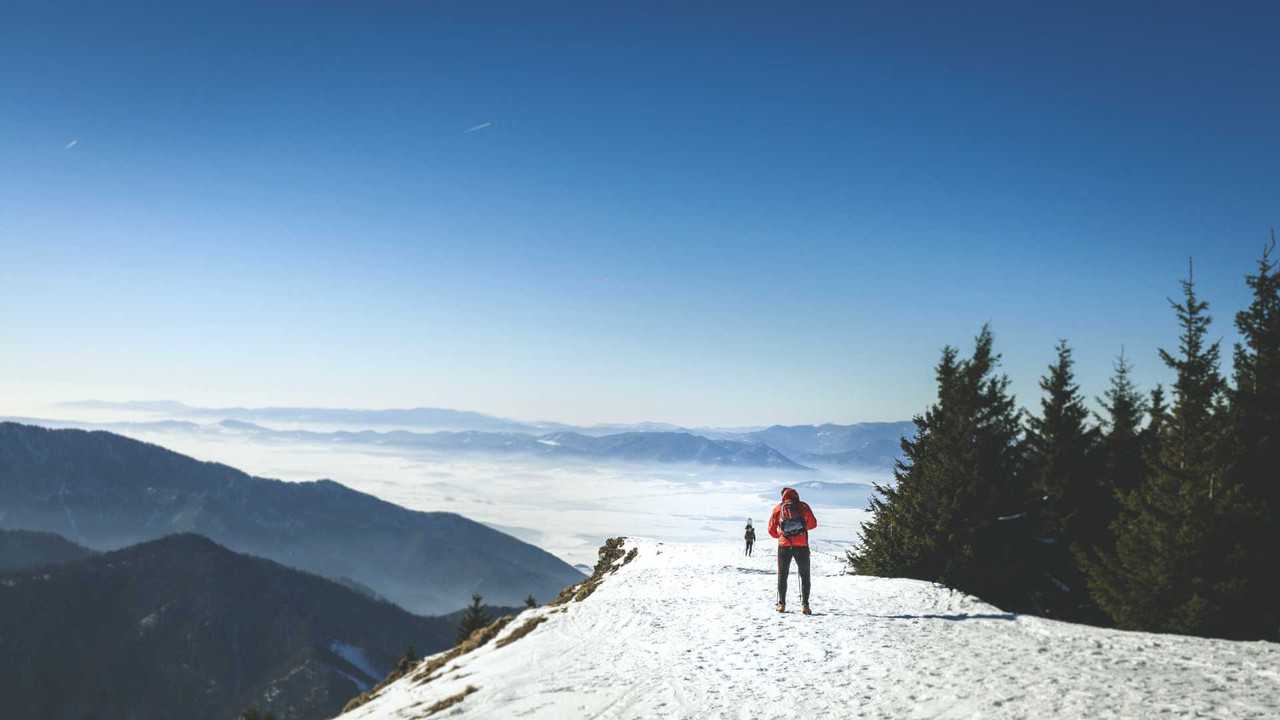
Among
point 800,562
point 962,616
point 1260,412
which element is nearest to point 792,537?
point 800,562

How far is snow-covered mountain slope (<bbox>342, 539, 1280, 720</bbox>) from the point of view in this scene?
33.6ft

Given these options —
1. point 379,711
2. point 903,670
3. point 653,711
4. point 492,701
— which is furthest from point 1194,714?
point 379,711

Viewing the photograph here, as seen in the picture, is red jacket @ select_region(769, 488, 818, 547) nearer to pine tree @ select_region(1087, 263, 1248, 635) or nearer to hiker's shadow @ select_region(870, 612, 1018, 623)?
hiker's shadow @ select_region(870, 612, 1018, 623)

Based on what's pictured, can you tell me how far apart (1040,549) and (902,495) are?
20.0 ft

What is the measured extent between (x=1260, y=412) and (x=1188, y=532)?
225 inches

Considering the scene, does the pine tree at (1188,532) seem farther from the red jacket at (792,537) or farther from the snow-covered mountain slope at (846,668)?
the red jacket at (792,537)

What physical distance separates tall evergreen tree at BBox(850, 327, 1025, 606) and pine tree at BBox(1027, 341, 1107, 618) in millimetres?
1912

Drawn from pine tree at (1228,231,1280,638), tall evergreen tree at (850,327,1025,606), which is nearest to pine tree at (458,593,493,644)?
tall evergreen tree at (850,327,1025,606)

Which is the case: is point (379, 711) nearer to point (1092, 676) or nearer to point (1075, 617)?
point (1092, 676)

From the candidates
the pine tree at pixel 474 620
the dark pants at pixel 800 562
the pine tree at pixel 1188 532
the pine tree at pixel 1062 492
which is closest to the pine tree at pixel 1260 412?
the pine tree at pixel 1188 532

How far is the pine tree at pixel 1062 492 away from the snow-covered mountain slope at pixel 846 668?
39.6 ft

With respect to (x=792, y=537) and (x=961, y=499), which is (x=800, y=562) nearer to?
(x=792, y=537)

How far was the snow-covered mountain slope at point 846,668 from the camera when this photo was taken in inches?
403

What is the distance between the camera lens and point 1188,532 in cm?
1908
